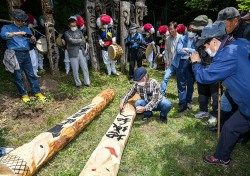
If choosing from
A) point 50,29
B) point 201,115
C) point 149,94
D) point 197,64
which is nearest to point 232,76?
point 197,64

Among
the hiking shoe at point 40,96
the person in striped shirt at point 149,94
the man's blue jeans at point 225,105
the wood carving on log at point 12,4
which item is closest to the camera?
the man's blue jeans at point 225,105

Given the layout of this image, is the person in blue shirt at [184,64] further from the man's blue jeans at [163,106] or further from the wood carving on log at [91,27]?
the wood carving on log at [91,27]

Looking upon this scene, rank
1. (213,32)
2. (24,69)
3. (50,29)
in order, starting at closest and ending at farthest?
1. (213,32)
2. (24,69)
3. (50,29)

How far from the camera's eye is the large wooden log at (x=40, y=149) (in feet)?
10.8

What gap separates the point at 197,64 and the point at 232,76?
696mm

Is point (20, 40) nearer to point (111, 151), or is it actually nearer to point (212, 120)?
point (111, 151)

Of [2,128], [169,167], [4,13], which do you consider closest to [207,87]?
[169,167]

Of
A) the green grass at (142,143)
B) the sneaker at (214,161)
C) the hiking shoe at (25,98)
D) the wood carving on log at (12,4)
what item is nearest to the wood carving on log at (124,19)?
the green grass at (142,143)

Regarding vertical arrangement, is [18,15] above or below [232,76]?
above

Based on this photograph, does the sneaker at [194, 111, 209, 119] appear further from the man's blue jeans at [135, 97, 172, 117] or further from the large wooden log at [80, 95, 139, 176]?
the large wooden log at [80, 95, 139, 176]

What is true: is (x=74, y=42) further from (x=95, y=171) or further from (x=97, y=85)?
(x=95, y=171)

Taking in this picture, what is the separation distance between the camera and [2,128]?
5.23m

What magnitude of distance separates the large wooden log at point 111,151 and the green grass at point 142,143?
0.21 meters

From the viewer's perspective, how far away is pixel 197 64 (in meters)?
3.82
